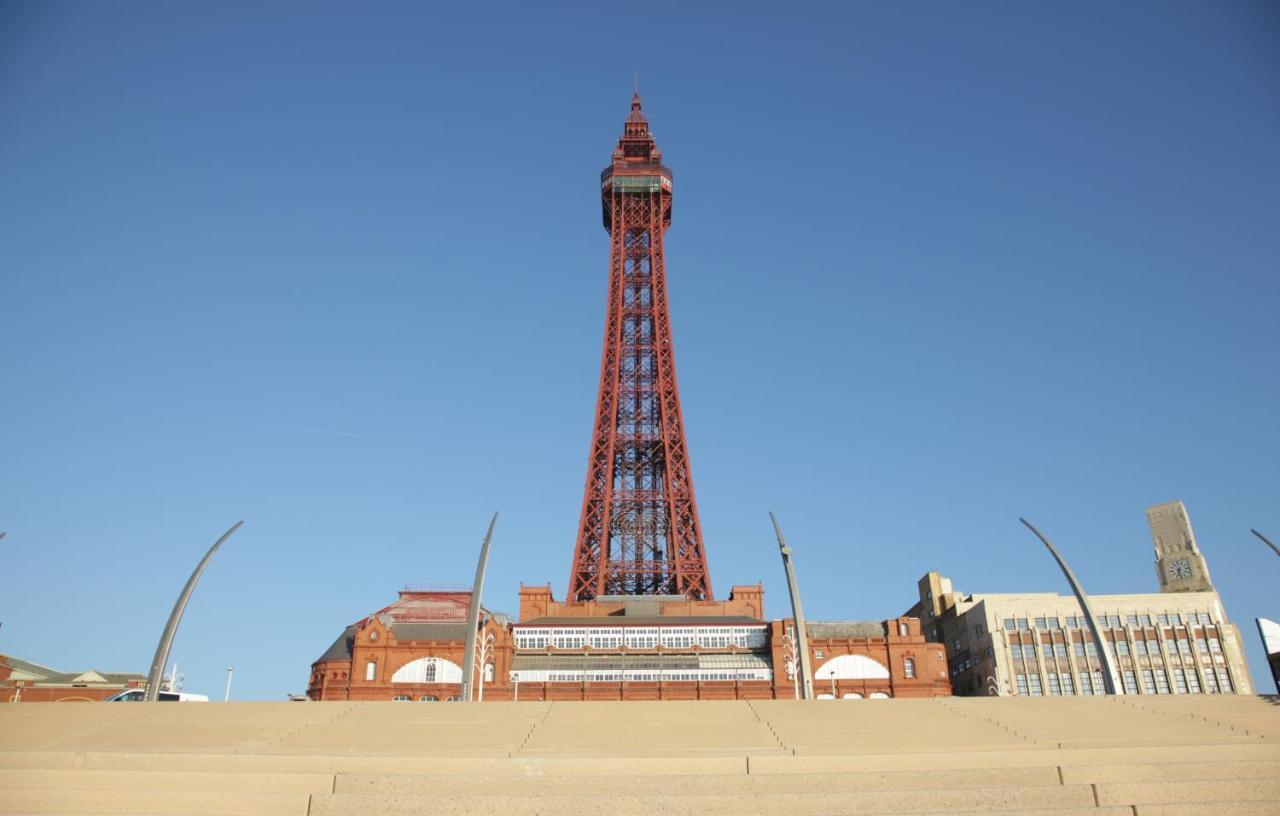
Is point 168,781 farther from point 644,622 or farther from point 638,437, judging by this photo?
point 638,437

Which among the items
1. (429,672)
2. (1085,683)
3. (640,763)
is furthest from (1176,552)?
(640,763)

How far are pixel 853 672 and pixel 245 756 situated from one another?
36.8 meters

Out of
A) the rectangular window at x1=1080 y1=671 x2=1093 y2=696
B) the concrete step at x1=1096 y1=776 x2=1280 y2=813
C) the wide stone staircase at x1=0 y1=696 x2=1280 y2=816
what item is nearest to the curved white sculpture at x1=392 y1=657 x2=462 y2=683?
the wide stone staircase at x1=0 y1=696 x2=1280 y2=816

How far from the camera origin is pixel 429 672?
4491 centimetres

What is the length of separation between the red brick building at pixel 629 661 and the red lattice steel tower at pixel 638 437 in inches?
356

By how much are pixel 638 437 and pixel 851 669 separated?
899 inches

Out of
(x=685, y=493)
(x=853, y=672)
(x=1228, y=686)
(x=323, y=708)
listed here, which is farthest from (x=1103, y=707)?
(x=1228, y=686)

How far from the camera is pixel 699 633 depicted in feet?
153

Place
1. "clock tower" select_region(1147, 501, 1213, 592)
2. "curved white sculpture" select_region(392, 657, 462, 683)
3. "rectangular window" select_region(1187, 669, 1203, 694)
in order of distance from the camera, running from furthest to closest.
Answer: "clock tower" select_region(1147, 501, 1213, 592)
"rectangular window" select_region(1187, 669, 1203, 694)
"curved white sculpture" select_region(392, 657, 462, 683)

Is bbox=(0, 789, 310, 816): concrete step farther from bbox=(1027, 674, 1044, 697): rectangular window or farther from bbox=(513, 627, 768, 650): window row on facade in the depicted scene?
bbox=(1027, 674, 1044, 697): rectangular window

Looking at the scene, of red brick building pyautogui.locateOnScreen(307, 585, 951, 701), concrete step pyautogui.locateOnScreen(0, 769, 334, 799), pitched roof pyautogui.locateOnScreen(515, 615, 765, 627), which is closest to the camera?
concrete step pyautogui.locateOnScreen(0, 769, 334, 799)

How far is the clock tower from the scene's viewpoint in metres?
61.5

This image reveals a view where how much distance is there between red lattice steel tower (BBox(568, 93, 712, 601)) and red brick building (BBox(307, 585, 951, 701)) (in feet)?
29.7

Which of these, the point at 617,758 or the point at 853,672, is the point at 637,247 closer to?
the point at 853,672
